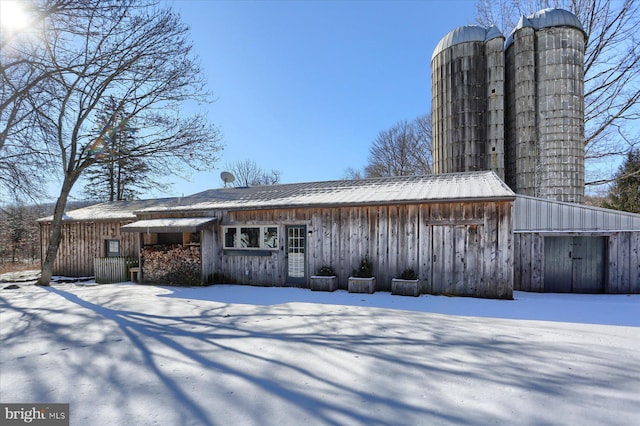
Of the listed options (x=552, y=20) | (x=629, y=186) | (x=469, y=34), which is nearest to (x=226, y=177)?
(x=469, y=34)

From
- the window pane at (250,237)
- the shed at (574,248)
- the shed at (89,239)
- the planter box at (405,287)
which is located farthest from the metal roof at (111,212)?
the shed at (574,248)

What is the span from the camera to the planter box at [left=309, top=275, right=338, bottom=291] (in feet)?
26.0

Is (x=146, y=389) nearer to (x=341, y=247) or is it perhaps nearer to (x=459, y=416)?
(x=459, y=416)

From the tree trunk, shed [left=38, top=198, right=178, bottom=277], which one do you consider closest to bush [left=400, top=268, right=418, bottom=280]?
shed [left=38, top=198, right=178, bottom=277]

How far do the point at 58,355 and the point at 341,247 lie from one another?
237 inches

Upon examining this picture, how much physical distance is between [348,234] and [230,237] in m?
3.91

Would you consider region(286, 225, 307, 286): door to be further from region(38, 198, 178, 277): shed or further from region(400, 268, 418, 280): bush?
region(38, 198, 178, 277): shed

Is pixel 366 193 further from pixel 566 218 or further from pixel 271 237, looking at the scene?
pixel 566 218

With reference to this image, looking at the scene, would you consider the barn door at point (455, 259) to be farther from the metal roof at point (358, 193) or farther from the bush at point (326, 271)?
the bush at point (326, 271)

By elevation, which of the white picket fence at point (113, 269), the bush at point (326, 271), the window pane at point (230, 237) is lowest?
the white picket fence at point (113, 269)

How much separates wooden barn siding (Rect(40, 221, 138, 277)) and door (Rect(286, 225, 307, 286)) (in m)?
7.18

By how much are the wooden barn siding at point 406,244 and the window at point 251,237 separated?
0.23 meters

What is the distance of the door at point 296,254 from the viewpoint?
8.70 m

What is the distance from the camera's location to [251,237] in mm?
9359
